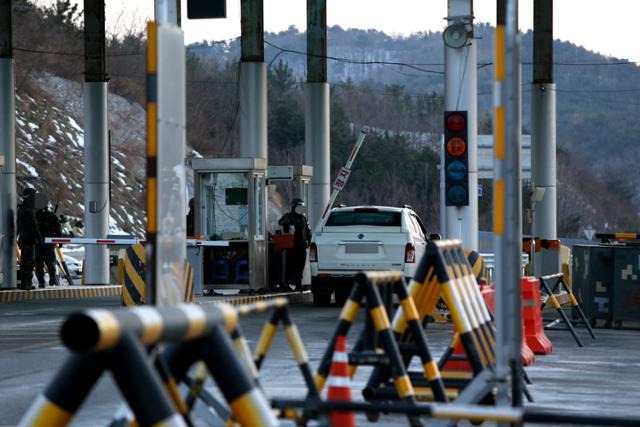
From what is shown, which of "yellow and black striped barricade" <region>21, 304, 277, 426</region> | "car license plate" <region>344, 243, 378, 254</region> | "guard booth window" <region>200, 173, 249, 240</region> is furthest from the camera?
"guard booth window" <region>200, 173, 249, 240</region>

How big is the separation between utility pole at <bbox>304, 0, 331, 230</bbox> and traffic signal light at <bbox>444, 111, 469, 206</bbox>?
18.2 meters

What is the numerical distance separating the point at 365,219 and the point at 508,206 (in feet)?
64.2

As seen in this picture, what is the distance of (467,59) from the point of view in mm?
23797

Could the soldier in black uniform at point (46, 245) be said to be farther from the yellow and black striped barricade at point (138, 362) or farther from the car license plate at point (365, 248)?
the yellow and black striped barricade at point (138, 362)

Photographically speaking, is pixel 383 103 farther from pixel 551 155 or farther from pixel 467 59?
pixel 467 59

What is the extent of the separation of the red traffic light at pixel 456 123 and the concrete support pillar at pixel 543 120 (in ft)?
57.8

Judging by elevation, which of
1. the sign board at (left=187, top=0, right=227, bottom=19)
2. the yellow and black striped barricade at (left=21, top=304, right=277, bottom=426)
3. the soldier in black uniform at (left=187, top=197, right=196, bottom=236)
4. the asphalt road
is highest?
the sign board at (left=187, top=0, right=227, bottom=19)

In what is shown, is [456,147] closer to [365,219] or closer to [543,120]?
[365,219]

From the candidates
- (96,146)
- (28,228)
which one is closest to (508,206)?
(28,228)

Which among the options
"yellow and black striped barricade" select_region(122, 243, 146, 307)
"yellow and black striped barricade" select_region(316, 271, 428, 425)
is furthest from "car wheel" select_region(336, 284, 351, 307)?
"yellow and black striped barricade" select_region(316, 271, 428, 425)

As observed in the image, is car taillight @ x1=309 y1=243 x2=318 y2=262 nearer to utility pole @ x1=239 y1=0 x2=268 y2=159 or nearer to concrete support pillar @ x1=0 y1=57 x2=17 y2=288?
concrete support pillar @ x1=0 y1=57 x2=17 y2=288

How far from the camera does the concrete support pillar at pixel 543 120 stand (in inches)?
1505

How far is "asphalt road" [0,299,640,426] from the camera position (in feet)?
41.4

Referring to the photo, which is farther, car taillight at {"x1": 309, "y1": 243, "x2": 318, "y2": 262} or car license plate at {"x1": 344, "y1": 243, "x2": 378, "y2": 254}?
car taillight at {"x1": 309, "y1": 243, "x2": 318, "y2": 262}
